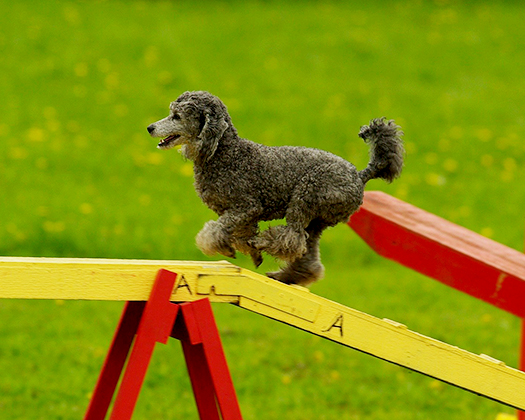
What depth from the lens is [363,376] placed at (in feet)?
17.5

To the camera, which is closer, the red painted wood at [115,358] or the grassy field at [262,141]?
the red painted wood at [115,358]

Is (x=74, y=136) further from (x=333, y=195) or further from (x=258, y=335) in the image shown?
(x=333, y=195)

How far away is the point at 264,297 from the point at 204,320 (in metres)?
0.21

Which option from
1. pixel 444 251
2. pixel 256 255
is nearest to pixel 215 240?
pixel 256 255

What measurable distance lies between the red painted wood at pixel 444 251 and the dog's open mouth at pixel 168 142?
124 cm

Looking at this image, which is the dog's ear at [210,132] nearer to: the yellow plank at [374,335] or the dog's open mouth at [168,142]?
the dog's open mouth at [168,142]

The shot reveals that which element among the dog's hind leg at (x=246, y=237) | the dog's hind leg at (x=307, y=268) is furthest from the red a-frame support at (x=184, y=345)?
the dog's hind leg at (x=307, y=268)

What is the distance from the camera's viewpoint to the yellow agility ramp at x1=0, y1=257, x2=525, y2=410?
2.33 meters

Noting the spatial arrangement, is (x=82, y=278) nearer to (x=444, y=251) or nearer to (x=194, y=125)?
(x=194, y=125)

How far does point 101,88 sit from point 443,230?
698 centimetres

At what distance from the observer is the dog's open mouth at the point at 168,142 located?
234 cm

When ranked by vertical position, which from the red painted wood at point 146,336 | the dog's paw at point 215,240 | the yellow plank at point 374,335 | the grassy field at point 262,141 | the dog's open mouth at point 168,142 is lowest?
the red painted wood at point 146,336

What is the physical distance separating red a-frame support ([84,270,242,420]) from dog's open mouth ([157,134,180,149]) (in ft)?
1.29

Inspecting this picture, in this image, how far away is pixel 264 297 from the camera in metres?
2.50
